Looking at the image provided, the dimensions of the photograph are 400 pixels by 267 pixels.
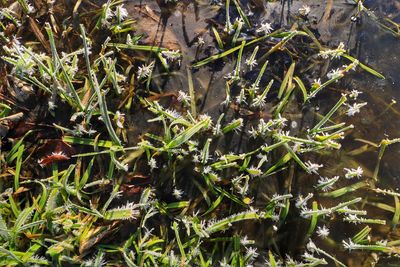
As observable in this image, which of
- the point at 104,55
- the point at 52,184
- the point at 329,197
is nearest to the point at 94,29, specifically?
the point at 104,55

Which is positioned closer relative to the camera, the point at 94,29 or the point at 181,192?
the point at 181,192

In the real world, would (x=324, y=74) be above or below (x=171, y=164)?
above

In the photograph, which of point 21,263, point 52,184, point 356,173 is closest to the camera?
point 21,263

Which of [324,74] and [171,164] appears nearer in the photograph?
[171,164]

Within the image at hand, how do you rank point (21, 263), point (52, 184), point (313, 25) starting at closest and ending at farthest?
1. point (21, 263)
2. point (52, 184)
3. point (313, 25)

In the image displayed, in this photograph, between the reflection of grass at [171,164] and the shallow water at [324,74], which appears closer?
the reflection of grass at [171,164]

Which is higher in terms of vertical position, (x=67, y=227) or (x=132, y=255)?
(x=67, y=227)

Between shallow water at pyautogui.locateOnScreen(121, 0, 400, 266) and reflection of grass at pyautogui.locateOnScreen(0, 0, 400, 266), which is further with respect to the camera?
shallow water at pyautogui.locateOnScreen(121, 0, 400, 266)

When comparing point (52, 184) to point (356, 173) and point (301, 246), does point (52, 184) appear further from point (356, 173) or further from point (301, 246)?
point (356, 173)
